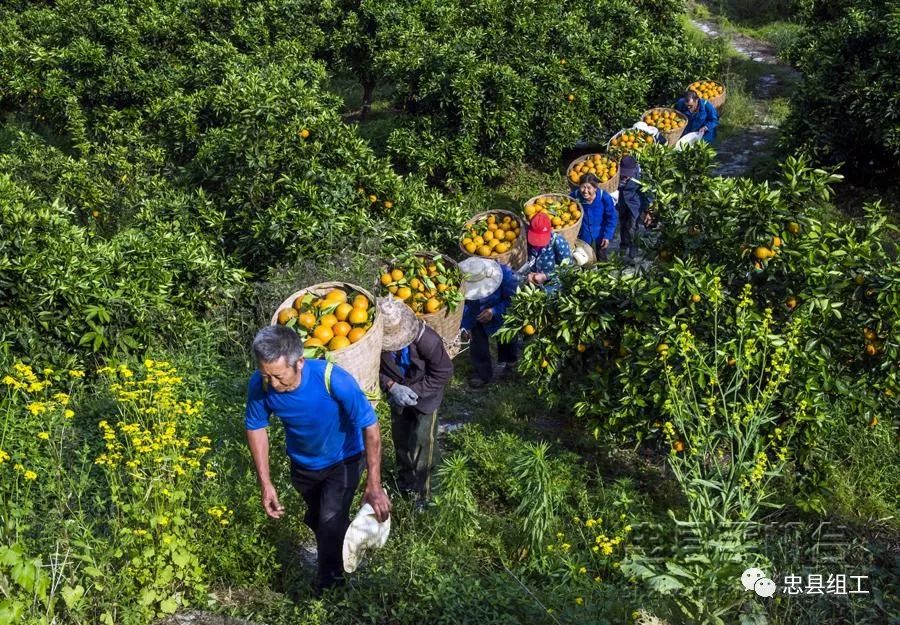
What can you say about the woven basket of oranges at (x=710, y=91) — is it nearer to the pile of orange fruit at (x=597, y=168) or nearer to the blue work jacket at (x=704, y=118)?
the blue work jacket at (x=704, y=118)

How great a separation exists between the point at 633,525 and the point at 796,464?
1488mm

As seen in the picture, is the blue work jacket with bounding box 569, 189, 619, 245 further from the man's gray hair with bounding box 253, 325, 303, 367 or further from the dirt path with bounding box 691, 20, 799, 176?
the man's gray hair with bounding box 253, 325, 303, 367

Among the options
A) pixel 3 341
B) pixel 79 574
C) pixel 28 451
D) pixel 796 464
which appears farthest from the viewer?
pixel 3 341

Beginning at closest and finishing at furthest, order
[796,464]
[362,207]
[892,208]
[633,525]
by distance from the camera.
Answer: [633,525], [796,464], [362,207], [892,208]

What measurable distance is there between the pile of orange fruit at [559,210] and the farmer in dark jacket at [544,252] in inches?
16.8

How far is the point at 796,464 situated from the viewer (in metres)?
5.02

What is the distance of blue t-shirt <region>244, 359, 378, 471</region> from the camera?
3785mm

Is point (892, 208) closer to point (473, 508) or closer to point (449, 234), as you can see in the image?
point (449, 234)

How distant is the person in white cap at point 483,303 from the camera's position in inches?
273

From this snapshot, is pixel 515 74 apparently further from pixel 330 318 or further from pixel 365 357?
pixel 365 357

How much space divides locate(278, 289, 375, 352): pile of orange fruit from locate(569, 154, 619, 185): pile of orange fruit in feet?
14.7

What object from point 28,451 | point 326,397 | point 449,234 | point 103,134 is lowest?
point 103,134

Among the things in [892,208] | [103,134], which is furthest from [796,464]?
[103,134]

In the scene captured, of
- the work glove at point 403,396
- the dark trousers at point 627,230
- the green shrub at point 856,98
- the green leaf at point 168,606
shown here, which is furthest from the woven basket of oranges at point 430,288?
the green shrub at point 856,98
